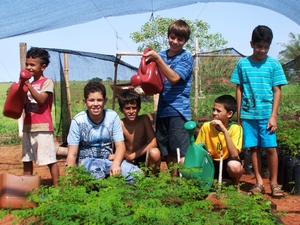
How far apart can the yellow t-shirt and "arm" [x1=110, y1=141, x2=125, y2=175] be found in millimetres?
822

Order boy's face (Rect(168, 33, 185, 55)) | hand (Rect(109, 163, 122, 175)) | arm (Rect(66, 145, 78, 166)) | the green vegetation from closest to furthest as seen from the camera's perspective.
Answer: the green vegetation, hand (Rect(109, 163, 122, 175)), arm (Rect(66, 145, 78, 166)), boy's face (Rect(168, 33, 185, 55))

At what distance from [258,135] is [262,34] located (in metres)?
0.92

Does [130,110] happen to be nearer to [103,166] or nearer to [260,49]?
[103,166]

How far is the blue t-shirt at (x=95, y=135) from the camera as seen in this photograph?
3.82 meters

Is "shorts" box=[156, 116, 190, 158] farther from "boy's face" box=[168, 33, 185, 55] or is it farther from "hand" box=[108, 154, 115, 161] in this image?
"boy's face" box=[168, 33, 185, 55]

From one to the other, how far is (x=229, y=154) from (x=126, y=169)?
3.18 ft

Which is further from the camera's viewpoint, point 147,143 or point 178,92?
point 147,143

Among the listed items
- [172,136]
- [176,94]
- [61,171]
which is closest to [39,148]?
[172,136]

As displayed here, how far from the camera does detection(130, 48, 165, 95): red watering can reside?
3762mm

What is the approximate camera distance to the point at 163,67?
367 cm

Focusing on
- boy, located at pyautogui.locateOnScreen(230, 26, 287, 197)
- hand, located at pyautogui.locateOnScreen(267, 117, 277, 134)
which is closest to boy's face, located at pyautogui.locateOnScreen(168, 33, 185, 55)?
boy, located at pyautogui.locateOnScreen(230, 26, 287, 197)

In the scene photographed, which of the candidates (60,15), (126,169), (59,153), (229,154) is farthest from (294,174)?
(59,153)

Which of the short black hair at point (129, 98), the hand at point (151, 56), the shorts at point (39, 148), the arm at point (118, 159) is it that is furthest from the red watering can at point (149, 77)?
the shorts at point (39, 148)

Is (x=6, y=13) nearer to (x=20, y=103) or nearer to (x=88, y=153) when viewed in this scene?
(x=20, y=103)
